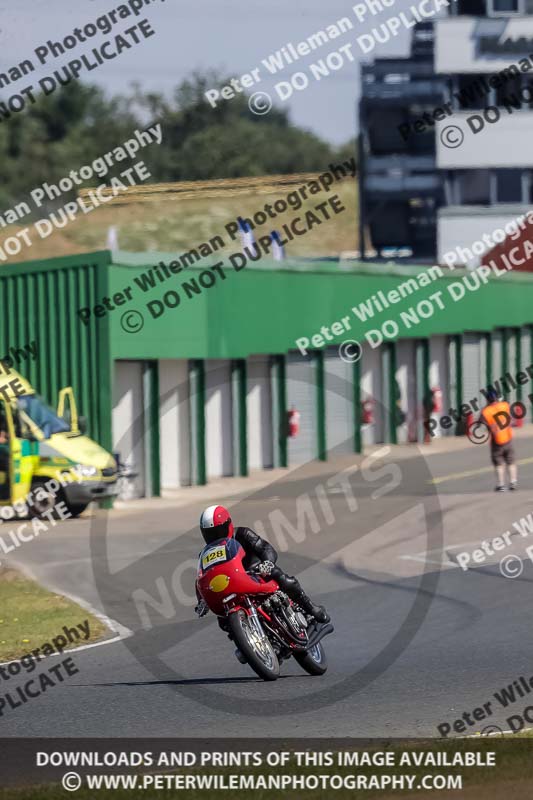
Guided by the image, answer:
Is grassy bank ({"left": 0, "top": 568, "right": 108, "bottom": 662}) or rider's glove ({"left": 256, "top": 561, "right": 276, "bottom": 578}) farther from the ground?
rider's glove ({"left": 256, "top": 561, "right": 276, "bottom": 578})

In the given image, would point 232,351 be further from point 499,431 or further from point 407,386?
point 407,386

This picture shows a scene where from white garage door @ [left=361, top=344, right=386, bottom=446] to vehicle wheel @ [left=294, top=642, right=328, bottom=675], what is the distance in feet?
72.5

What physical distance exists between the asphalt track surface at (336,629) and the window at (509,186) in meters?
34.1

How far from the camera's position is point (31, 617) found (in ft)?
51.9

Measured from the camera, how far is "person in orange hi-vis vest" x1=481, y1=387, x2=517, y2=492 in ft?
76.4

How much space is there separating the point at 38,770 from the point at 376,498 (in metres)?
16.6

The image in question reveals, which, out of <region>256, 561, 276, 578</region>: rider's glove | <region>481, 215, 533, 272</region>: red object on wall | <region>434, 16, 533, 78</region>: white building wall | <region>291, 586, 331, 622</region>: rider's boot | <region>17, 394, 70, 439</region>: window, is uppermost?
<region>434, 16, 533, 78</region>: white building wall

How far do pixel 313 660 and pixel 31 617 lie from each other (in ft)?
16.2

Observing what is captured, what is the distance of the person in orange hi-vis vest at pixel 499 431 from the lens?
23297mm

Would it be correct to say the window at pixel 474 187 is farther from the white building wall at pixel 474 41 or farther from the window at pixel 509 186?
the white building wall at pixel 474 41

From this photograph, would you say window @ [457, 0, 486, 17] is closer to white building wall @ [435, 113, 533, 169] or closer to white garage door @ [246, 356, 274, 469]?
white building wall @ [435, 113, 533, 169]

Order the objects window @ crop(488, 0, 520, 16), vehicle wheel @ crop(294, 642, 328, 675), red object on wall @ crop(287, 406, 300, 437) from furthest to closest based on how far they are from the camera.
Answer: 1. window @ crop(488, 0, 520, 16)
2. red object on wall @ crop(287, 406, 300, 437)
3. vehicle wheel @ crop(294, 642, 328, 675)

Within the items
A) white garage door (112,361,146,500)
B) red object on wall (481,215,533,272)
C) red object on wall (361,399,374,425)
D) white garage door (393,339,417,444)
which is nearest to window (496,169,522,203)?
red object on wall (481,215,533,272)

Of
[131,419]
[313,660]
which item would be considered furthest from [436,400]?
[313,660]
